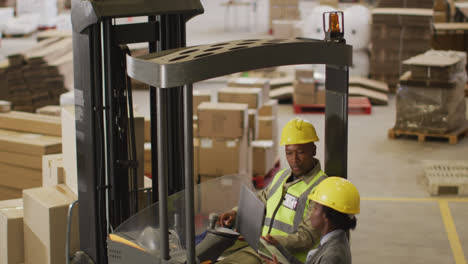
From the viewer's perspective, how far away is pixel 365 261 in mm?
6207

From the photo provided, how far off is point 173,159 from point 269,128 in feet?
14.3

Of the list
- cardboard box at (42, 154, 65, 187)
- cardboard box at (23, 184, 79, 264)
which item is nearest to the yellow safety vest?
cardboard box at (23, 184, 79, 264)

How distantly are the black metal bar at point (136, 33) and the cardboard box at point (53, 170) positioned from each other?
1.53 meters

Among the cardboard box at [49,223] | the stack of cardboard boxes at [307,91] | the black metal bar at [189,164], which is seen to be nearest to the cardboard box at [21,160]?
the cardboard box at [49,223]

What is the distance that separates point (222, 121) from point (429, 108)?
3.91 meters

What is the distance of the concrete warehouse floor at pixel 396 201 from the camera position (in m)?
6.45

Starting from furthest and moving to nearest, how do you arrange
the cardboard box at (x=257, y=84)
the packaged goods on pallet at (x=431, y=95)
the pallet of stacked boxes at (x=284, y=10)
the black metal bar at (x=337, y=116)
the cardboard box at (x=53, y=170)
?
the pallet of stacked boxes at (x=284, y=10)
the packaged goods on pallet at (x=431, y=95)
the cardboard box at (x=257, y=84)
the cardboard box at (x=53, y=170)
the black metal bar at (x=337, y=116)

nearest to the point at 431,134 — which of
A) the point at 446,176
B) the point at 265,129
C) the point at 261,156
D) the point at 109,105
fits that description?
the point at 446,176

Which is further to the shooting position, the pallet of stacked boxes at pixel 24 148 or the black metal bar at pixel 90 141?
the pallet of stacked boxes at pixel 24 148

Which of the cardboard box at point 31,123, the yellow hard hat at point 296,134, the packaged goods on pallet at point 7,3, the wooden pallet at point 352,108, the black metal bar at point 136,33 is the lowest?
the wooden pallet at point 352,108

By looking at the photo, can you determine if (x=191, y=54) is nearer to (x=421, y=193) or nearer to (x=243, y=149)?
(x=243, y=149)

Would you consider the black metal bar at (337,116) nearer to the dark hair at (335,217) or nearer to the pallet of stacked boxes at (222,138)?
the dark hair at (335,217)

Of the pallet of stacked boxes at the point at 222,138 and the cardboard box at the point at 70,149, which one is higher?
the cardboard box at the point at 70,149

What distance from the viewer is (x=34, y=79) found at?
11.5m
